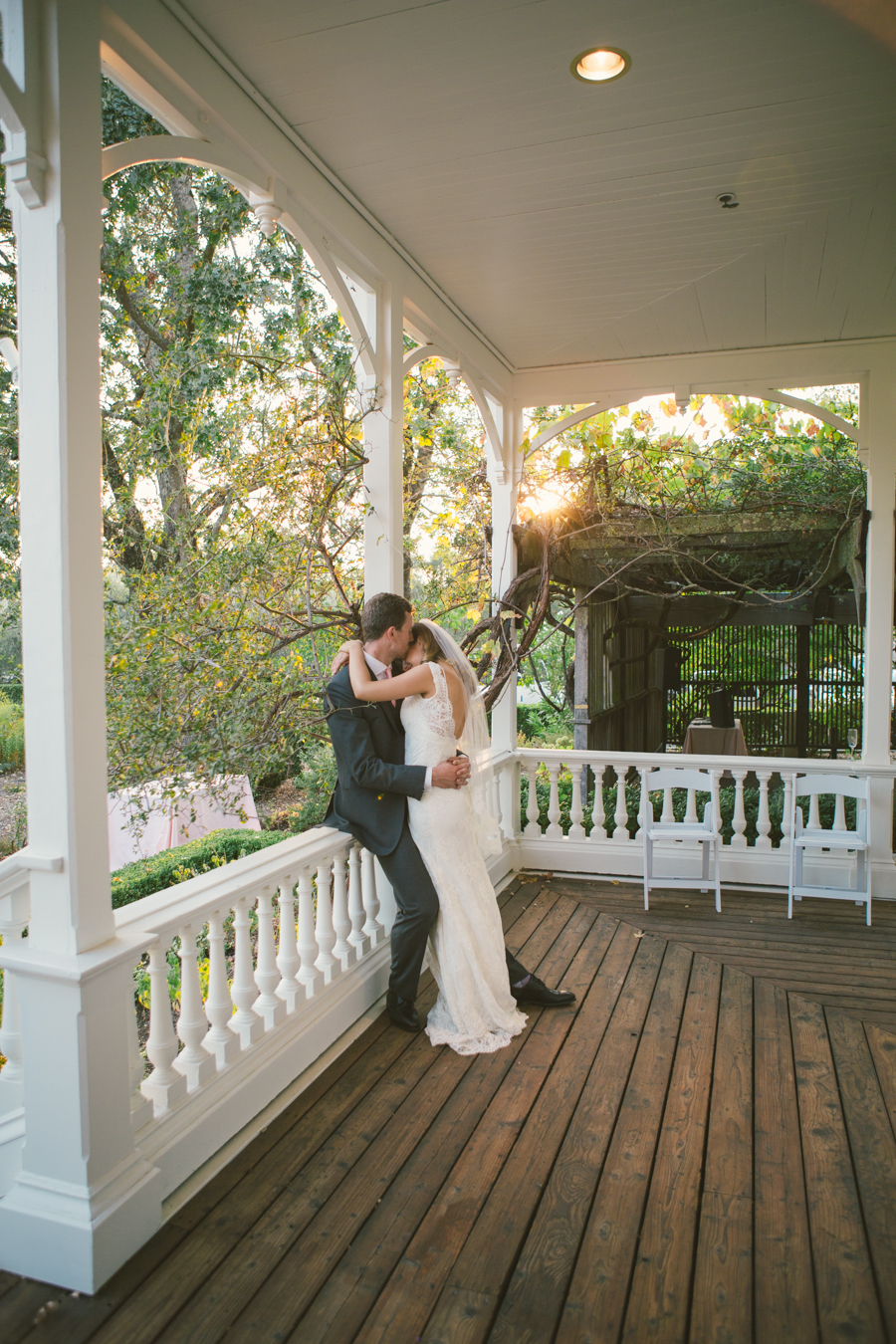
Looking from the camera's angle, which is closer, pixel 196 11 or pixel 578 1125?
pixel 196 11

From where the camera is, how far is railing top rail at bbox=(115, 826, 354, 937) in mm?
2483

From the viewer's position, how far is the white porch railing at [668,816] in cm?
552

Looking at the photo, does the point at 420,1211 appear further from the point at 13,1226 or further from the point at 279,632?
the point at 279,632

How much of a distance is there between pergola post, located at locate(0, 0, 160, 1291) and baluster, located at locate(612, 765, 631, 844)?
4.22m

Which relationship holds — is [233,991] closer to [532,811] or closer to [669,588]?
[532,811]

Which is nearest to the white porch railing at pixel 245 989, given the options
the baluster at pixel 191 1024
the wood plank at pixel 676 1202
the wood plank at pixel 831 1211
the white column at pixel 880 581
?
the baluster at pixel 191 1024

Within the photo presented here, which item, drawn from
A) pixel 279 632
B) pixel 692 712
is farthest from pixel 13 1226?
pixel 692 712

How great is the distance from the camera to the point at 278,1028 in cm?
304

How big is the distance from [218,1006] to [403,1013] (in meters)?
1.00

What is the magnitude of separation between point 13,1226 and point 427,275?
4.13 meters

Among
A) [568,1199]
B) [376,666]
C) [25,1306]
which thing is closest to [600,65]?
[376,666]

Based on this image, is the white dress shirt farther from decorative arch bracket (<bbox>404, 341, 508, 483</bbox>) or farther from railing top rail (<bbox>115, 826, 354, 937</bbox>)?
decorative arch bracket (<bbox>404, 341, 508, 483</bbox>)

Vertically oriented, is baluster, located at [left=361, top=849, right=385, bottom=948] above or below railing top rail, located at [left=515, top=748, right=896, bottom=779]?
below

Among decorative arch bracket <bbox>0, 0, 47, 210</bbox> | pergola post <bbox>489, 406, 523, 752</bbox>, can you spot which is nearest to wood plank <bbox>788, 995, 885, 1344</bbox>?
pergola post <bbox>489, 406, 523, 752</bbox>
